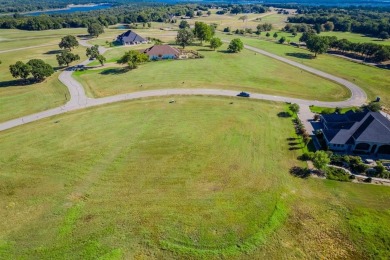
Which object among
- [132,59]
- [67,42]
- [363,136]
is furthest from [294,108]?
[67,42]

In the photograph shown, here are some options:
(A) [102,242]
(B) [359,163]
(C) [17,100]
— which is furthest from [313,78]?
(C) [17,100]

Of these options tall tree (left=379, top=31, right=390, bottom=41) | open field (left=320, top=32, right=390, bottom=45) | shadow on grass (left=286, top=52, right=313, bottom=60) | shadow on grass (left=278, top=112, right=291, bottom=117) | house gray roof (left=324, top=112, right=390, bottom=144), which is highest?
tall tree (left=379, top=31, right=390, bottom=41)

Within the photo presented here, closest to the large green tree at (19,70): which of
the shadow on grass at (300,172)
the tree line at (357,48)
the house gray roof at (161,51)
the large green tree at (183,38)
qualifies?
the house gray roof at (161,51)

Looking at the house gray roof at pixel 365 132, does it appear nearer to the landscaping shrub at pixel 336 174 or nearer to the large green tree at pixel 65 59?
the landscaping shrub at pixel 336 174

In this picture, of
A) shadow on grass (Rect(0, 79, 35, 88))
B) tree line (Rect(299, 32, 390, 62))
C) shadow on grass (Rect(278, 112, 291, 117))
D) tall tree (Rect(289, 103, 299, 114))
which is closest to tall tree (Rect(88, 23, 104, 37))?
shadow on grass (Rect(0, 79, 35, 88))

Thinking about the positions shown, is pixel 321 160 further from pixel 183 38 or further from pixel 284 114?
pixel 183 38

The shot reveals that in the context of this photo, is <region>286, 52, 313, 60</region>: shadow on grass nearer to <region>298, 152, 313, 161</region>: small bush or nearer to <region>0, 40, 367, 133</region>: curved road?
<region>0, 40, 367, 133</region>: curved road
